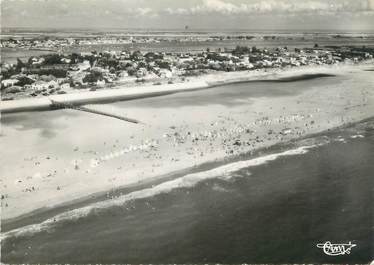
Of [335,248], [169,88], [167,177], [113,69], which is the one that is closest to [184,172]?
[167,177]

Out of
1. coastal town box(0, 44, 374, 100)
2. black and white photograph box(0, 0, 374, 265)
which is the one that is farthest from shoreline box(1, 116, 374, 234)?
coastal town box(0, 44, 374, 100)

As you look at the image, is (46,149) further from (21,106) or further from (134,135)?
(21,106)

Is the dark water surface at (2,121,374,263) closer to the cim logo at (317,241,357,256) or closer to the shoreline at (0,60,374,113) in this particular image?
the cim logo at (317,241,357,256)

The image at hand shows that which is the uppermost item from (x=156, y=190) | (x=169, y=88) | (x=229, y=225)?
(x=169, y=88)

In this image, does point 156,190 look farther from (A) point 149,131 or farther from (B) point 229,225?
(A) point 149,131

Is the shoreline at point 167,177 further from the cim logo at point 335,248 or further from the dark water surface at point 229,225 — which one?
the cim logo at point 335,248

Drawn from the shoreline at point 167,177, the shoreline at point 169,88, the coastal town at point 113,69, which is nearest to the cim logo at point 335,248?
the shoreline at point 167,177
